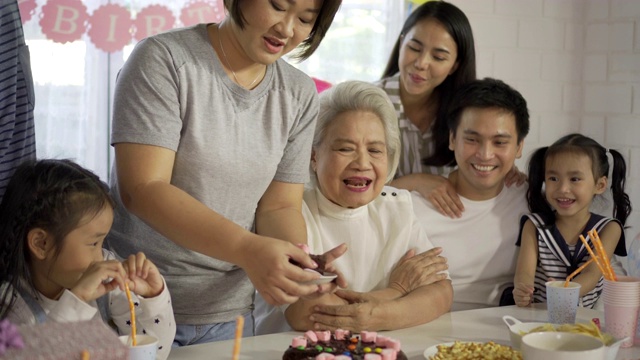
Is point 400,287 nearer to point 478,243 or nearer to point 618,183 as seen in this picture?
point 478,243

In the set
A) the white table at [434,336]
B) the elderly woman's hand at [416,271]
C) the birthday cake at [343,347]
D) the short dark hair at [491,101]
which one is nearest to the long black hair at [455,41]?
the short dark hair at [491,101]

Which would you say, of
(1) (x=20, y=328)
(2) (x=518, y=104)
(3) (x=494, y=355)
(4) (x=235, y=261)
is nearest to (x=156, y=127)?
(4) (x=235, y=261)

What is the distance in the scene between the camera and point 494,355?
1.42 meters

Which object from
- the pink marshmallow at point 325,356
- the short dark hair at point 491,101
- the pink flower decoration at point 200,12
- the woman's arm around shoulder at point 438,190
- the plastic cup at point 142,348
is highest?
the pink flower decoration at point 200,12

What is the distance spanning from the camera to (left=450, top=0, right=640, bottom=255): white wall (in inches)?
145

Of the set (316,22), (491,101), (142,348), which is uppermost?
(316,22)

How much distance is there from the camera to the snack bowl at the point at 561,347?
4.28 ft

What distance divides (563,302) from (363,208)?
0.59m

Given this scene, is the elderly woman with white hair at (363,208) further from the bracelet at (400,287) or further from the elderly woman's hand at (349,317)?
the elderly woman's hand at (349,317)

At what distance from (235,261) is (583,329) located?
67 cm

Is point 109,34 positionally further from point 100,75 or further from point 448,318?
point 448,318

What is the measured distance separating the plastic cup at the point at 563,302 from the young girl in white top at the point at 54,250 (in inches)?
31.7

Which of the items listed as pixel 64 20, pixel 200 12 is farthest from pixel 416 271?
pixel 64 20

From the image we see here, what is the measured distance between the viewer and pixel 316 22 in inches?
66.7
